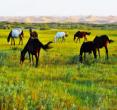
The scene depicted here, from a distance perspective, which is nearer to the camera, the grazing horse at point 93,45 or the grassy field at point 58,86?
the grassy field at point 58,86

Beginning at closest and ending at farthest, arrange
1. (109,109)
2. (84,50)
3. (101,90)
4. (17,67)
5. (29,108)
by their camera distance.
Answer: (29,108), (109,109), (101,90), (17,67), (84,50)

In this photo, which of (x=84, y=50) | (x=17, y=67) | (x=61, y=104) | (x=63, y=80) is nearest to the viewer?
(x=61, y=104)

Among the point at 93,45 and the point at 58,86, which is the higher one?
the point at 58,86

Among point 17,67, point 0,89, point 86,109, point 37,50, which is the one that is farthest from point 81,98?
point 37,50

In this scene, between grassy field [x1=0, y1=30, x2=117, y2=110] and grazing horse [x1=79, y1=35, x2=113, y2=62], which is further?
grazing horse [x1=79, y1=35, x2=113, y2=62]

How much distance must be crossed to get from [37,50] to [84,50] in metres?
3.94

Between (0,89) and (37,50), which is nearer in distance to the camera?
(0,89)

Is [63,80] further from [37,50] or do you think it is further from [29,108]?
[29,108]

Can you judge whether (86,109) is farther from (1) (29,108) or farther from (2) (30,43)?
(2) (30,43)

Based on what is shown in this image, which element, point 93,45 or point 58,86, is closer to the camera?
point 58,86

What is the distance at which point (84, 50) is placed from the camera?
25.5 meters

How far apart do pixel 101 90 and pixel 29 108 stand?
546 cm

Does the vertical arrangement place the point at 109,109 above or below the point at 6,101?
below

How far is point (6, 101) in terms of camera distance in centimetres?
956
